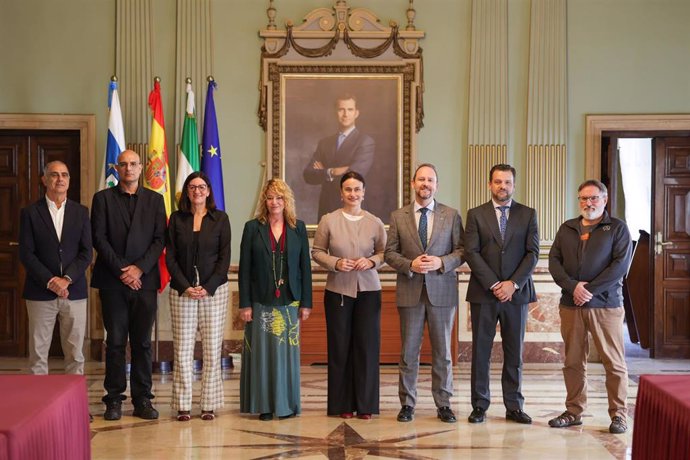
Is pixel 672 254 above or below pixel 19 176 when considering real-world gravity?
below

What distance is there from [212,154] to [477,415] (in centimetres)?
356

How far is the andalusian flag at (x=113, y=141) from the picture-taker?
7.48m

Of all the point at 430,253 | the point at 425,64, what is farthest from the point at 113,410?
the point at 425,64

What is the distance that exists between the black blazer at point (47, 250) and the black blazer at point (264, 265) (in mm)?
1029

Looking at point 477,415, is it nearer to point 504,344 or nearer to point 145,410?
point 504,344

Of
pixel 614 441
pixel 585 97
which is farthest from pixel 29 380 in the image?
pixel 585 97

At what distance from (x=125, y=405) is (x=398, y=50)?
4.15 metres

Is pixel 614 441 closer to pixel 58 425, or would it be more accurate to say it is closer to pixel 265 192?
pixel 265 192

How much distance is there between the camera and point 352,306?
5.57m

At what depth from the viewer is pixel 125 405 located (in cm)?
607

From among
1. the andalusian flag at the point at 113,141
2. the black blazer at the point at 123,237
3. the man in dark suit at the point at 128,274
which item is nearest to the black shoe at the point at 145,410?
the man in dark suit at the point at 128,274

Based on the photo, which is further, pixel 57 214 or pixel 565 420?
pixel 57 214

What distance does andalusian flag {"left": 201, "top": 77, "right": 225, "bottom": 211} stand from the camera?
7723mm

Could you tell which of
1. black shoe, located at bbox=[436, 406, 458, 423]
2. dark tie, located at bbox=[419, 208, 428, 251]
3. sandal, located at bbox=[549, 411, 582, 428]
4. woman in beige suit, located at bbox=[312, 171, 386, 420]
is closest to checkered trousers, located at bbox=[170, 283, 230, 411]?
woman in beige suit, located at bbox=[312, 171, 386, 420]
